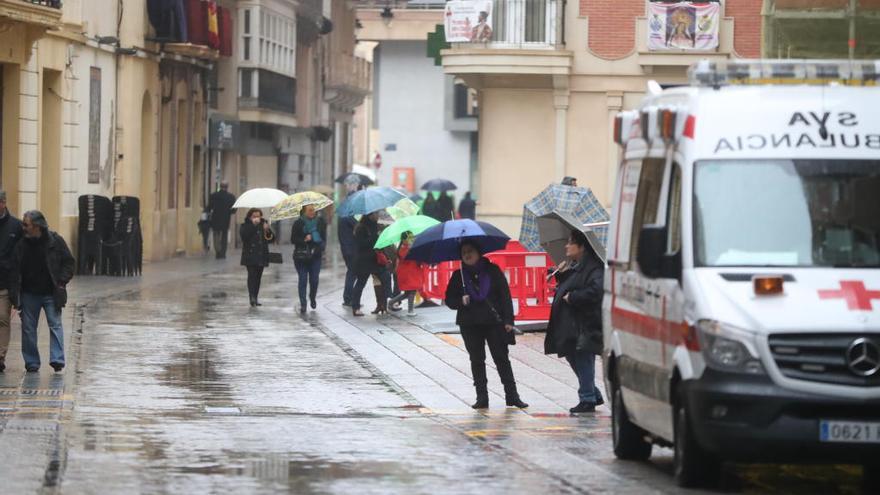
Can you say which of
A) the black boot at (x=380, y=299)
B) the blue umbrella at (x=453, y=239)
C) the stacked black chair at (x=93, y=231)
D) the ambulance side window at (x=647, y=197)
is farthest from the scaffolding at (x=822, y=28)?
the ambulance side window at (x=647, y=197)

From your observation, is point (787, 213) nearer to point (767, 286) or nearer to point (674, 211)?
point (674, 211)

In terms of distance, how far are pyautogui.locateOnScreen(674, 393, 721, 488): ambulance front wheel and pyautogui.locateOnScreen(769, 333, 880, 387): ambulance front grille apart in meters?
0.73

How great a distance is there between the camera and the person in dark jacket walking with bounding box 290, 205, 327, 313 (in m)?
29.7

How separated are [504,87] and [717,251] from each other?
91.2ft

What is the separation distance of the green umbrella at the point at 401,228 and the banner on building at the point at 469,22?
34.2 ft

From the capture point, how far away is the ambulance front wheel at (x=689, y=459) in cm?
1133

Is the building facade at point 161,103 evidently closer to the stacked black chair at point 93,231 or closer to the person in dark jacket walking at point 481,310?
the stacked black chair at point 93,231

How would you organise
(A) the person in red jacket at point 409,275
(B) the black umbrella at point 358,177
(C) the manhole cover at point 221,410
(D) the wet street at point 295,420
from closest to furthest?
(D) the wet street at point 295,420, (C) the manhole cover at point 221,410, (A) the person in red jacket at point 409,275, (B) the black umbrella at point 358,177

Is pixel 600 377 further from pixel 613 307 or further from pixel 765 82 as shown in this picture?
pixel 765 82

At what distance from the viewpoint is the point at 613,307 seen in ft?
44.5

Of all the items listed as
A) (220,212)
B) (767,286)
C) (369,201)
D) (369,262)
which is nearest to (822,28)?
(369,201)

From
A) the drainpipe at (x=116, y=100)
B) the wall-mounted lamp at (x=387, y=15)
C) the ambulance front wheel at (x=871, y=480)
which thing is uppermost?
the wall-mounted lamp at (x=387, y=15)

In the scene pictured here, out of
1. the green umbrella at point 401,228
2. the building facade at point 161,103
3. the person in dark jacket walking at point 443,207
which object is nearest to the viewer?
the green umbrella at point 401,228

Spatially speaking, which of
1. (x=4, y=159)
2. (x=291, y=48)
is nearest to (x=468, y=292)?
(x=4, y=159)
